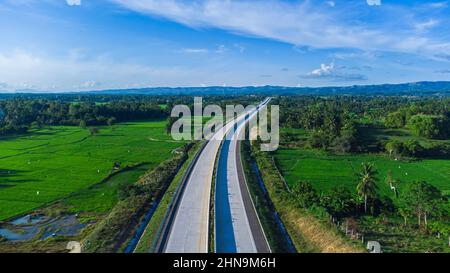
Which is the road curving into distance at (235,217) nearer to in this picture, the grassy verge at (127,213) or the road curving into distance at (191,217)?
the road curving into distance at (191,217)

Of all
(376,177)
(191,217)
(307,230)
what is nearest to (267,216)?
(307,230)

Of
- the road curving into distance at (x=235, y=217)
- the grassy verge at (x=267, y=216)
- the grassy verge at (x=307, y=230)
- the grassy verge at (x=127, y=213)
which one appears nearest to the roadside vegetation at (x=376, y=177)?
the grassy verge at (x=307, y=230)

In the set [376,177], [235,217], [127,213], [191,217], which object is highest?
[376,177]

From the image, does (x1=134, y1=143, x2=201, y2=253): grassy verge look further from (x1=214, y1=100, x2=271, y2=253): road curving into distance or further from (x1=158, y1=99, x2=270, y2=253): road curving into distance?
(x1=214, y1=100, x2=271, y2=253): road curving into distance

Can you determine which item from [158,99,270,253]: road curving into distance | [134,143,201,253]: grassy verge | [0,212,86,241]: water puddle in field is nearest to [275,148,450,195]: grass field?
[158,99,270,253]: road curving into distance

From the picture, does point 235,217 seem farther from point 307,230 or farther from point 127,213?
point 127,213

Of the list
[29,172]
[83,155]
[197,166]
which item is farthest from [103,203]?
[83,155]
